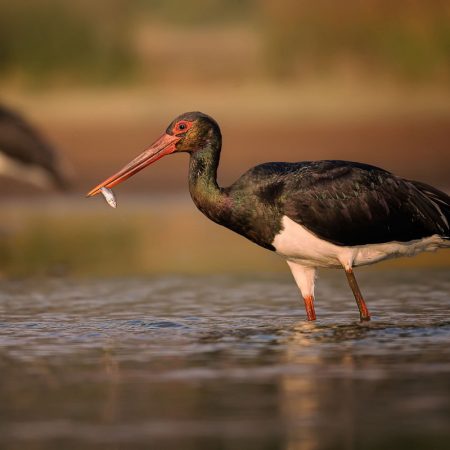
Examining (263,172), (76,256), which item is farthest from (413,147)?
(263,172)

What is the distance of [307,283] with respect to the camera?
9.80 meters

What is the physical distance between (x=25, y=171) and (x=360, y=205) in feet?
30.4

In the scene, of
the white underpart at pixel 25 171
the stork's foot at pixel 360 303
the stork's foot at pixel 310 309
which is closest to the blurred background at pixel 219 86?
the white underpart at pixel 25 171

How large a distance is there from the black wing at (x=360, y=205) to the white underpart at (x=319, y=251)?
0.16 ft

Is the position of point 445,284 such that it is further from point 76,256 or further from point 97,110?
point 97,110

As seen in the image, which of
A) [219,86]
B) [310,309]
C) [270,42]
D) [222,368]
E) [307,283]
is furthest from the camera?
[270,42]

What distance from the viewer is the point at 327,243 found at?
9.48 metres

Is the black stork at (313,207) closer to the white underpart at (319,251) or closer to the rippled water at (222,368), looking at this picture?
the white underpart at (319,251)

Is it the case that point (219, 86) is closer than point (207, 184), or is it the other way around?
point (207, 184)

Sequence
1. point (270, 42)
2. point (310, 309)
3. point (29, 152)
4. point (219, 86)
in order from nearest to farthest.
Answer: point (310, 309) → point (29, 152) → point (219, 86) → point (270, 42)

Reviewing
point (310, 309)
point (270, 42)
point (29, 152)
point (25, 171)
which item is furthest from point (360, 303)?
point (270, 42)

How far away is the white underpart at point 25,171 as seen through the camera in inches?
714

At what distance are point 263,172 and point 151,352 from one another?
1710 mm

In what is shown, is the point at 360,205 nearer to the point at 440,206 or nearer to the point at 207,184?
the point at 440,206
